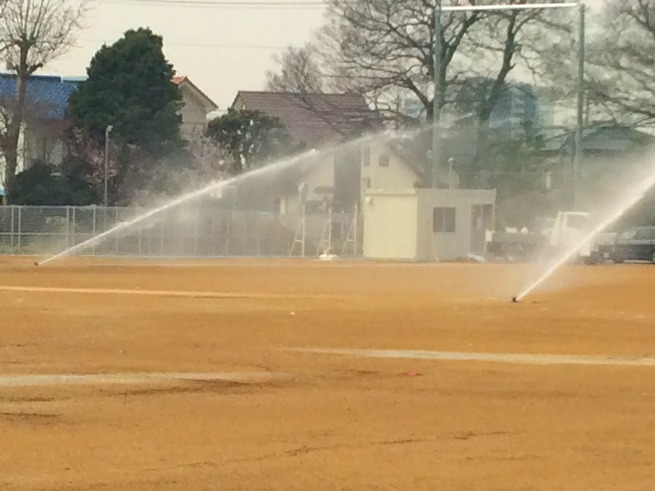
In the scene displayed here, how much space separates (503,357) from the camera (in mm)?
16672

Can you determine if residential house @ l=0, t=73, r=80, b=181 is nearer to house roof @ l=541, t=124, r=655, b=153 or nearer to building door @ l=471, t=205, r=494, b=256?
building door @ l=471, t=205, r=494, b=256

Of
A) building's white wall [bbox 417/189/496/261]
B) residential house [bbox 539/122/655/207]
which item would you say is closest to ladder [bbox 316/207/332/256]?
building's white wall [bbox 417/189/496/261]

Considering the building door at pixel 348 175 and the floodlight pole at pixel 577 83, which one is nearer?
the floodlight pole at pixel 577 83

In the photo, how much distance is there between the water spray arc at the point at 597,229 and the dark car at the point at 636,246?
959mm

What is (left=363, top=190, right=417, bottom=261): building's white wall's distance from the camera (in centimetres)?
5188

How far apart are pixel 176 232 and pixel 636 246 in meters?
18.1

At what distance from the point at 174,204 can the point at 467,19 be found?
50.8 ft

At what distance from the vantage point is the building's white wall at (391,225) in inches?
2042

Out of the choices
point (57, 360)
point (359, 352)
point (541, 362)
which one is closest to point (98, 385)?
point (57, 360)

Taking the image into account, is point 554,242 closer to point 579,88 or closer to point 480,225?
point 480,225

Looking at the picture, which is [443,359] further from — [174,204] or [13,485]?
[174,204]

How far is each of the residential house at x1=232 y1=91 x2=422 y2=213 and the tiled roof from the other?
1286cm

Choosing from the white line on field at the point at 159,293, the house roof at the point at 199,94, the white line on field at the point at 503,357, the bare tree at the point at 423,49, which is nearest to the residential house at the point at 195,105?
the house roof at the point at 199,94

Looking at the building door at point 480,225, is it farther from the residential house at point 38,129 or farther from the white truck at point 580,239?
the residential house at point 38,129
